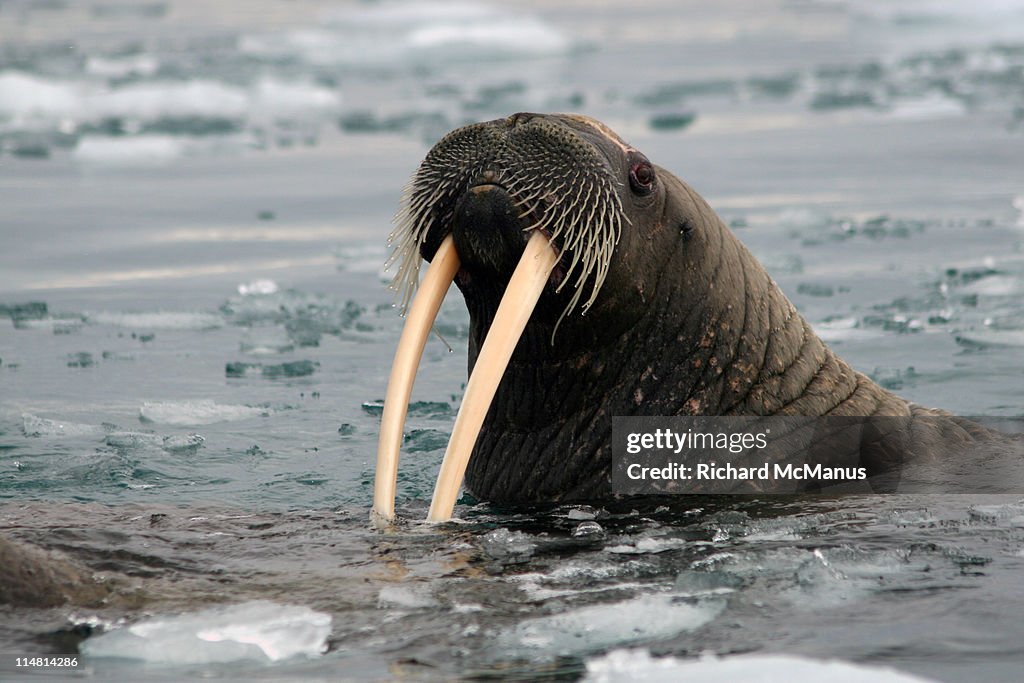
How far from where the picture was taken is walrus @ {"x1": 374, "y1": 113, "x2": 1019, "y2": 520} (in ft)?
17.2

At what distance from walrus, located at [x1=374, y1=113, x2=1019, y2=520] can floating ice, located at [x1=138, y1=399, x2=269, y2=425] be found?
2431 millimetres

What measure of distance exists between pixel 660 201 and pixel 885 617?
2.01 meters

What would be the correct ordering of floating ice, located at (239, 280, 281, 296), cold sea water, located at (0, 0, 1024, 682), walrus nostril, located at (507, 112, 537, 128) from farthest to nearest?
floating ice, located at (239, 280, 281, 296), walrus nostril, located at (507, 112, 537, 128), cold sea water, located at (0, 0, 1024, 682)

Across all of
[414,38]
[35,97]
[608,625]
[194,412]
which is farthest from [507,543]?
[414,38]

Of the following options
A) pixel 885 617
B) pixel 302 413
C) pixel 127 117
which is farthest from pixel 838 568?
pixel 127 117

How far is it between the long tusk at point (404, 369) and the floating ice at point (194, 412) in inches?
126

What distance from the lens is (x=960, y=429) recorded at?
611cm

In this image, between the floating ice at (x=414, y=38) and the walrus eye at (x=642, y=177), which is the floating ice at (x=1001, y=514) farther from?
the floating ice at (x=414, y=38)

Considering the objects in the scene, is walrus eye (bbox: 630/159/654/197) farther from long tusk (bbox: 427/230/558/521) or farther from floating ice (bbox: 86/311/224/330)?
floating ice (bbox: 86/311/224/330)

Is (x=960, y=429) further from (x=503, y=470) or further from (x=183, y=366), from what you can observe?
(x=183, y=366)

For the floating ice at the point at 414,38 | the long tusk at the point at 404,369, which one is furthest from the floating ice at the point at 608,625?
the floating ice at the point at 414,38

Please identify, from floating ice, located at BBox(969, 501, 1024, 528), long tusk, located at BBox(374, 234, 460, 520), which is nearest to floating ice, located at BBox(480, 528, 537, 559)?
long tusk, located at BBox(374, 234, 460, 520)

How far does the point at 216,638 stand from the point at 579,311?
6.71ft

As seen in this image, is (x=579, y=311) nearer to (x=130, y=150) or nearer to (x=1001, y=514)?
(x=1001, y=514)
